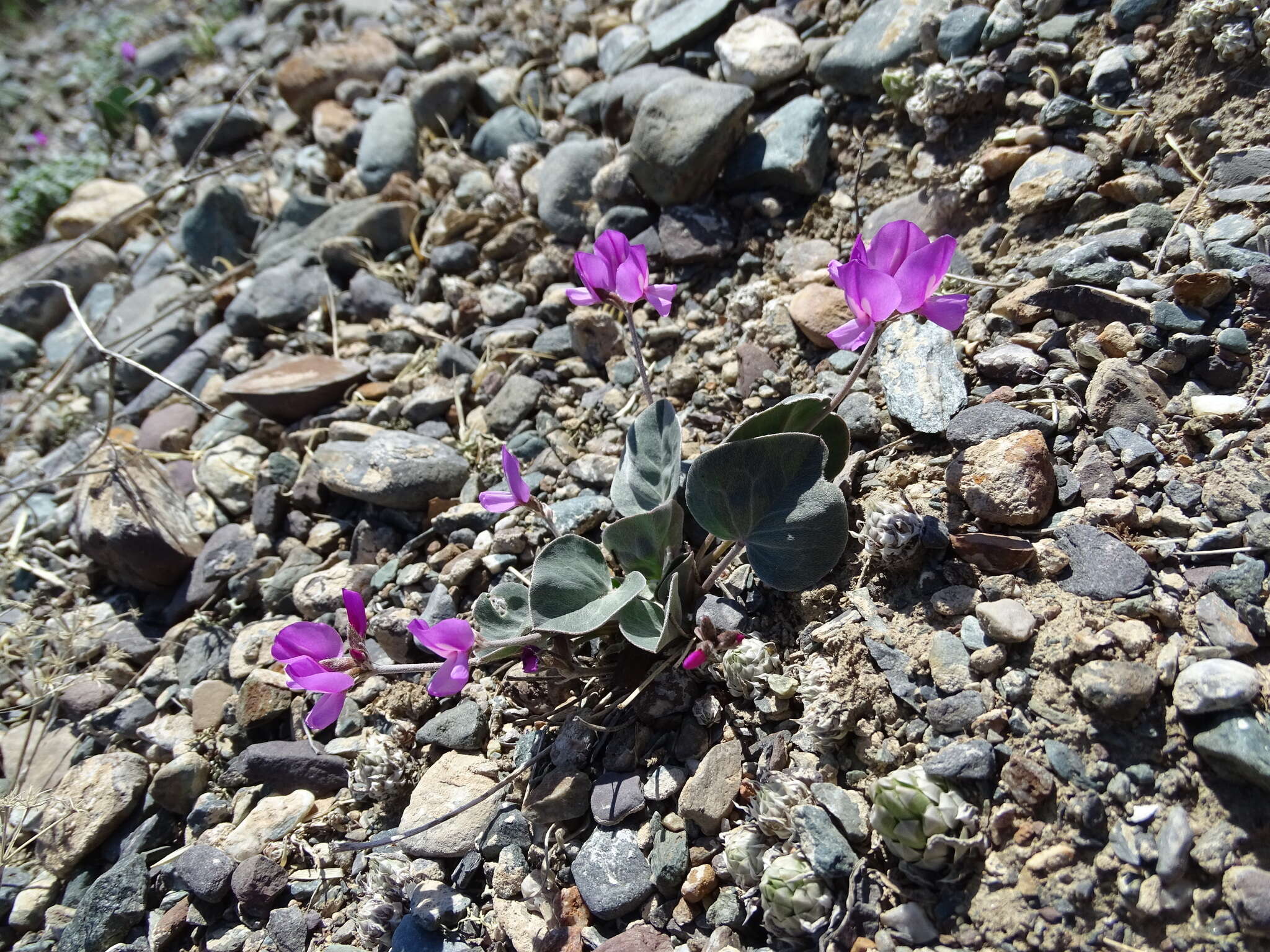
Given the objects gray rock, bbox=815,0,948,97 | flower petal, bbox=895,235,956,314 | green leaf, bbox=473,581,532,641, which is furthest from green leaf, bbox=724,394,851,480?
gray rock, bbox=815,0,948,97

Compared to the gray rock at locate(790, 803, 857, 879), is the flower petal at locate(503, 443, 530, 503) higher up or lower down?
higher up

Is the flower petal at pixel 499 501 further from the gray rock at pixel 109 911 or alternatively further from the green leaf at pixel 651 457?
the gray rock at pixel 109 911

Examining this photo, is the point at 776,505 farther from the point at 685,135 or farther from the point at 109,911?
the point at 109,911

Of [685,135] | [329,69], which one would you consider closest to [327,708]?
[685,135]

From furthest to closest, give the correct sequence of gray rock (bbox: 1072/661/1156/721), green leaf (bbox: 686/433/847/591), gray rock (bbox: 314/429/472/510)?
gray rock (bbox: 314/429/472/510)
green leaf (bbox: 686/433/847/591)
gray rock (bbox: 1072/661/1156/721)

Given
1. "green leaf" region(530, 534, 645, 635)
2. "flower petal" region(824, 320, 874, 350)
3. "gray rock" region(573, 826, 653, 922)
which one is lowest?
"gray rock" region(573, 826, 653, 922)

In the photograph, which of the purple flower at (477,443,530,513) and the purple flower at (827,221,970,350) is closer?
the purple flower at (827,221,970,350)

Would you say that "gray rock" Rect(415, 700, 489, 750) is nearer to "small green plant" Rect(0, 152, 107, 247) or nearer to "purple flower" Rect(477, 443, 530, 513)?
"purple flower" Rect(477, 443, 530, 513)

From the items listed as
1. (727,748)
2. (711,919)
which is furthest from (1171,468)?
(711,919)
